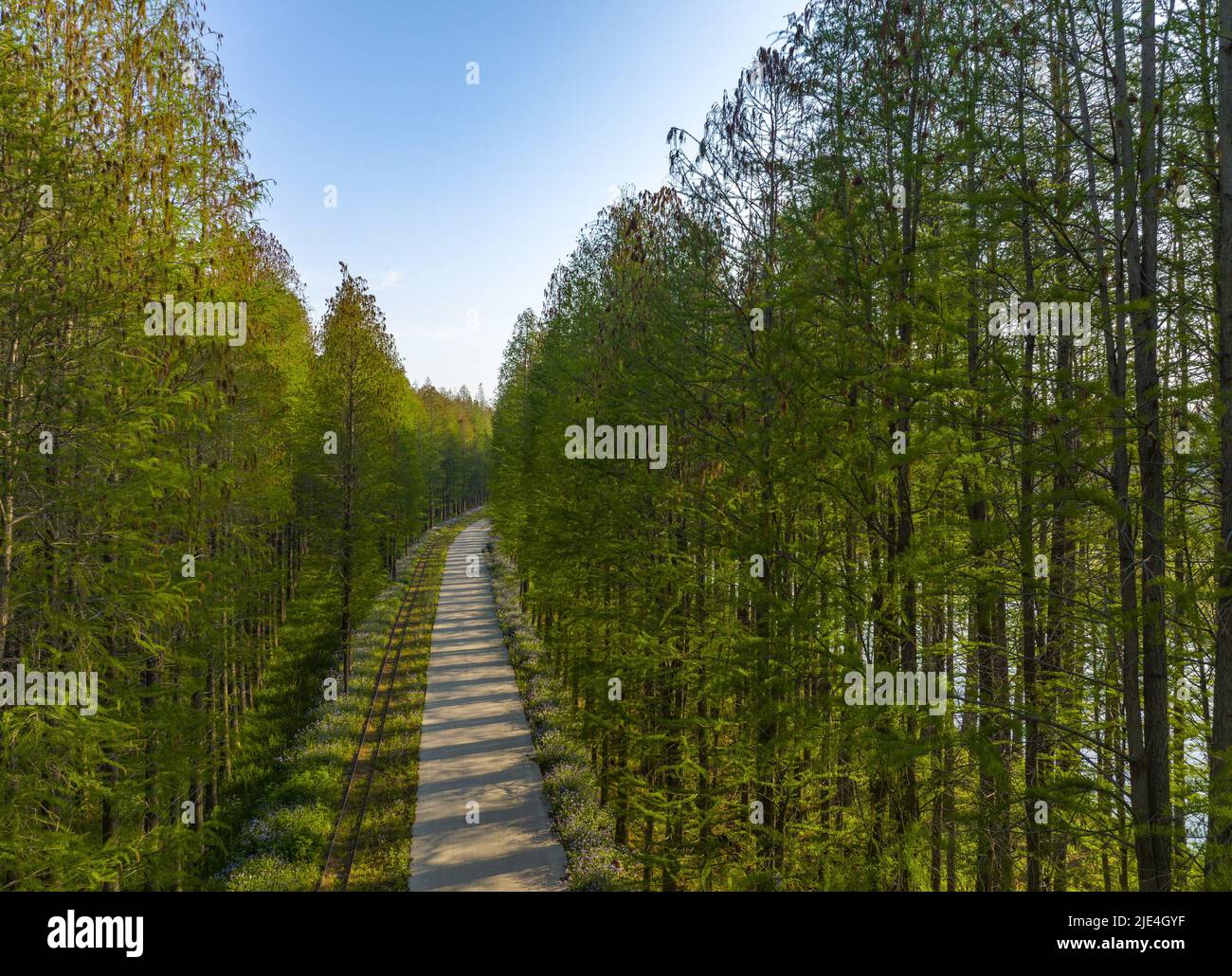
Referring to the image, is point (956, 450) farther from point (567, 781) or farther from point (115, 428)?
point (567, 781)

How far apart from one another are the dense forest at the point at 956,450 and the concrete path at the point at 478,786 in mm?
4225

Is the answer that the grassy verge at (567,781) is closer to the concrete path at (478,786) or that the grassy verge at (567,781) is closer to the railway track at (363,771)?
the concrete path at (478,786)

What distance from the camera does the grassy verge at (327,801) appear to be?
12.5 meters

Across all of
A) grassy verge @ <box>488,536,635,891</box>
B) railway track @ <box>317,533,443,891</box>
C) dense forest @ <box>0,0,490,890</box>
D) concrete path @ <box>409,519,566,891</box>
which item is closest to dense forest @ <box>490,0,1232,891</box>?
grassy verge @ <box>488,536,635,891</box>

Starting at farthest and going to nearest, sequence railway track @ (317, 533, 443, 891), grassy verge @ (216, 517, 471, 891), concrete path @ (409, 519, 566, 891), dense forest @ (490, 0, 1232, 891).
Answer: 1. railway track @ (317, 533, 443, 891)
2. concrete path @ (409, 519, 566, 891)
3. grassy verge @ (216, 517, 471, 891)
4. dense forest @ (490, 0, 1232, 891)

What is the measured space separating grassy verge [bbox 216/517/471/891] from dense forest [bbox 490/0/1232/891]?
6638 mm

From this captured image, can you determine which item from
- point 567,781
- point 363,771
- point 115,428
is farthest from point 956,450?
point 363,771

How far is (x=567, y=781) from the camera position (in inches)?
647

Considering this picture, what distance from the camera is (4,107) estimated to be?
6.00 m

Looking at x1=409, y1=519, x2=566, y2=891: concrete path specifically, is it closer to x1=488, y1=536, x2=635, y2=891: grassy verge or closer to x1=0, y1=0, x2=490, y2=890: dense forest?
x1=488, y1=536, x2=635, y2=891: grassy verge

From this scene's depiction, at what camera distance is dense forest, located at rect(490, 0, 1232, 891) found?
15.0 feet

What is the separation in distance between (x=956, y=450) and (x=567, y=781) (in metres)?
14.5

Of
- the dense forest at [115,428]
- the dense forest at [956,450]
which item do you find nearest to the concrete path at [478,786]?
the dense forest at [956,450]
